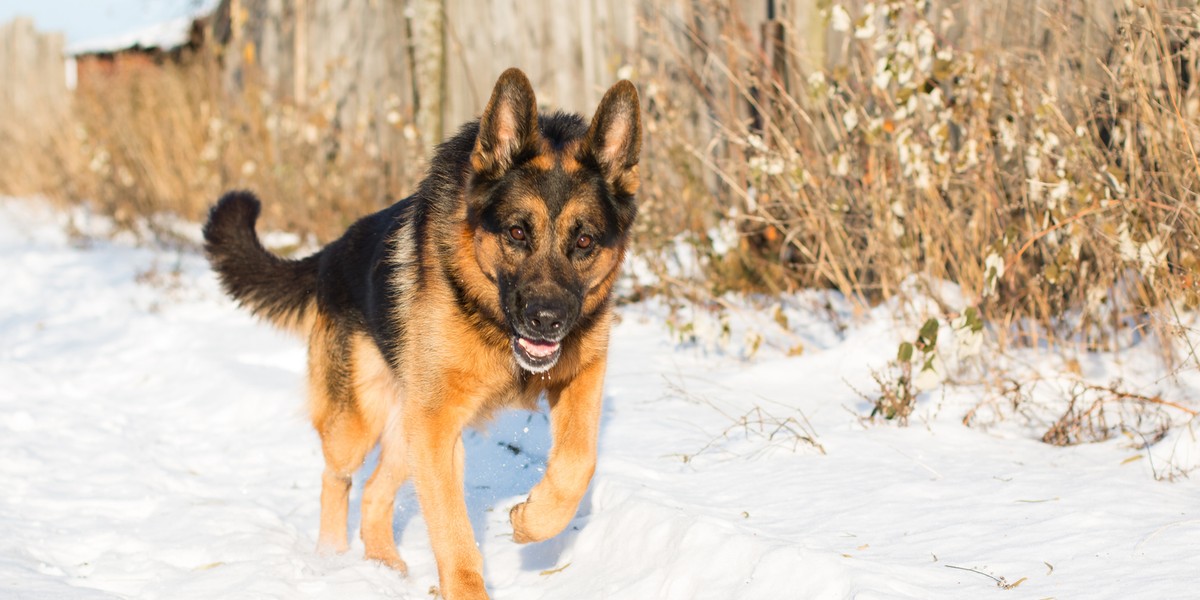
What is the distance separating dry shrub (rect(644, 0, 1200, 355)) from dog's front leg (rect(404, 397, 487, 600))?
2.16 meters

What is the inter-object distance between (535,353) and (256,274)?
1.96m

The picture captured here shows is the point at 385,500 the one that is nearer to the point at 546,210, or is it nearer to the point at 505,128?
the point at 546,210

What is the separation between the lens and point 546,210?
370 cm

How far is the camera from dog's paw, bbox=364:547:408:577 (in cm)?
426

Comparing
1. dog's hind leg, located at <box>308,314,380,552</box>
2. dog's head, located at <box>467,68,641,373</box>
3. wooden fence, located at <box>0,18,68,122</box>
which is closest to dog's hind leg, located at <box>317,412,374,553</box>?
dog's hind leg, located at <box>308,314,380,552</box>

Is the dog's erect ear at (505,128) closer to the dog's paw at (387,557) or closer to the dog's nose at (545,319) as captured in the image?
the dog's nose at (545,319)

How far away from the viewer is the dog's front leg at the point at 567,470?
370 centimetres

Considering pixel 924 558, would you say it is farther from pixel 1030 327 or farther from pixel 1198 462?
pixel 1030 327

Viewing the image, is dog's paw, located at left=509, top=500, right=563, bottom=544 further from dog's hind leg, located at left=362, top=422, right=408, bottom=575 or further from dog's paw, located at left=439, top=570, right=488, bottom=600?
dog's hind leg, located at left=362, top=422, right=408, bottom=575

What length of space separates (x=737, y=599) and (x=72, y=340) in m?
6.51

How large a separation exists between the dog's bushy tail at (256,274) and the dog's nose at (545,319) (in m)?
1.78

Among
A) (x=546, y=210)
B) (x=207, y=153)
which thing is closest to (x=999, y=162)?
(x=546, y=210)

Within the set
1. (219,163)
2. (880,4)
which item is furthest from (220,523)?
(219,163)

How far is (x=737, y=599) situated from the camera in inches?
122
